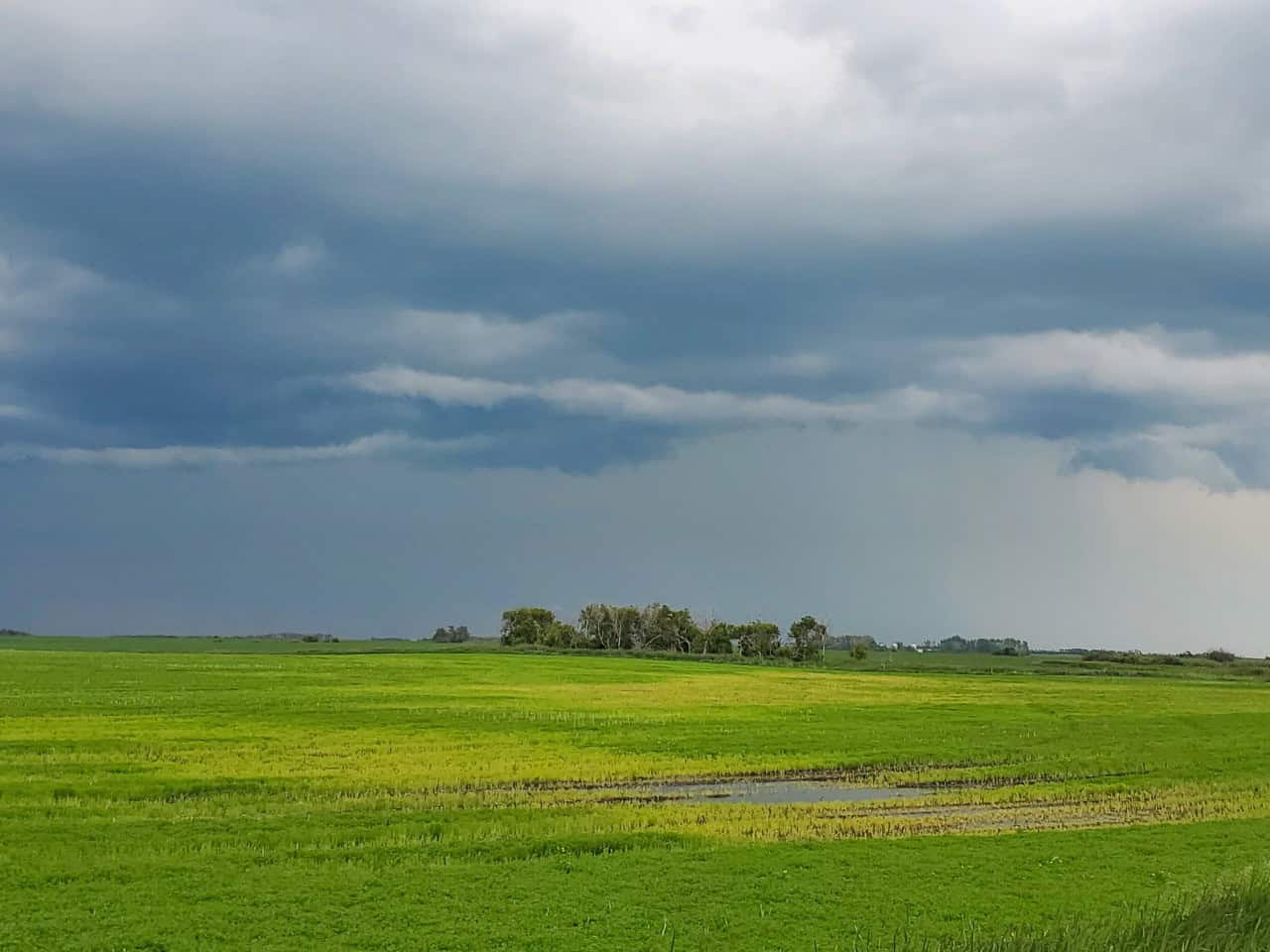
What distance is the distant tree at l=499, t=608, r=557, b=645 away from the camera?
195 m

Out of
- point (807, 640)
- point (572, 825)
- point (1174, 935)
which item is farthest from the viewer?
point (807, 640)

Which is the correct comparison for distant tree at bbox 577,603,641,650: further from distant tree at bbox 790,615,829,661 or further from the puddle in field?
the puddle in field

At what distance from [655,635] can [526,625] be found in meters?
25.9

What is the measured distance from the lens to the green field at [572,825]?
1596cm

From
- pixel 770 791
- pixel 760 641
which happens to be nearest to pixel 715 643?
pixel 760 641

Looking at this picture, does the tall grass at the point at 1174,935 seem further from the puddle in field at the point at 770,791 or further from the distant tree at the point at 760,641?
the distant tree at the point at 760,641

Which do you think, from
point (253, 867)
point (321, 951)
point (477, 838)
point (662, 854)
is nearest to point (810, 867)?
point (662, 854)

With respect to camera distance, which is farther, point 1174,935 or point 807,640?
point 807,640

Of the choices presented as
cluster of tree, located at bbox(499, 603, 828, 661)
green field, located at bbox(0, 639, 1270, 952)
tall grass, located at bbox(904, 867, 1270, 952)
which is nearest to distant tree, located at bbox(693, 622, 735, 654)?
cluster of tree, located at bbox(499, 603, 828, 661)

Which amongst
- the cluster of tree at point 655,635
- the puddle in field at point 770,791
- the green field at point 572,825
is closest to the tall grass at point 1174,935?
the green field at point 572,825

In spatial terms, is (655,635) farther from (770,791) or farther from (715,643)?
(770,791)

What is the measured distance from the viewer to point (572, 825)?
23938 mm

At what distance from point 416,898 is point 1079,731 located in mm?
40668

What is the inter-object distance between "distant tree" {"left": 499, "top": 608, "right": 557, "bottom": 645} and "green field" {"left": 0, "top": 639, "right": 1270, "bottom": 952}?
139397 mm
